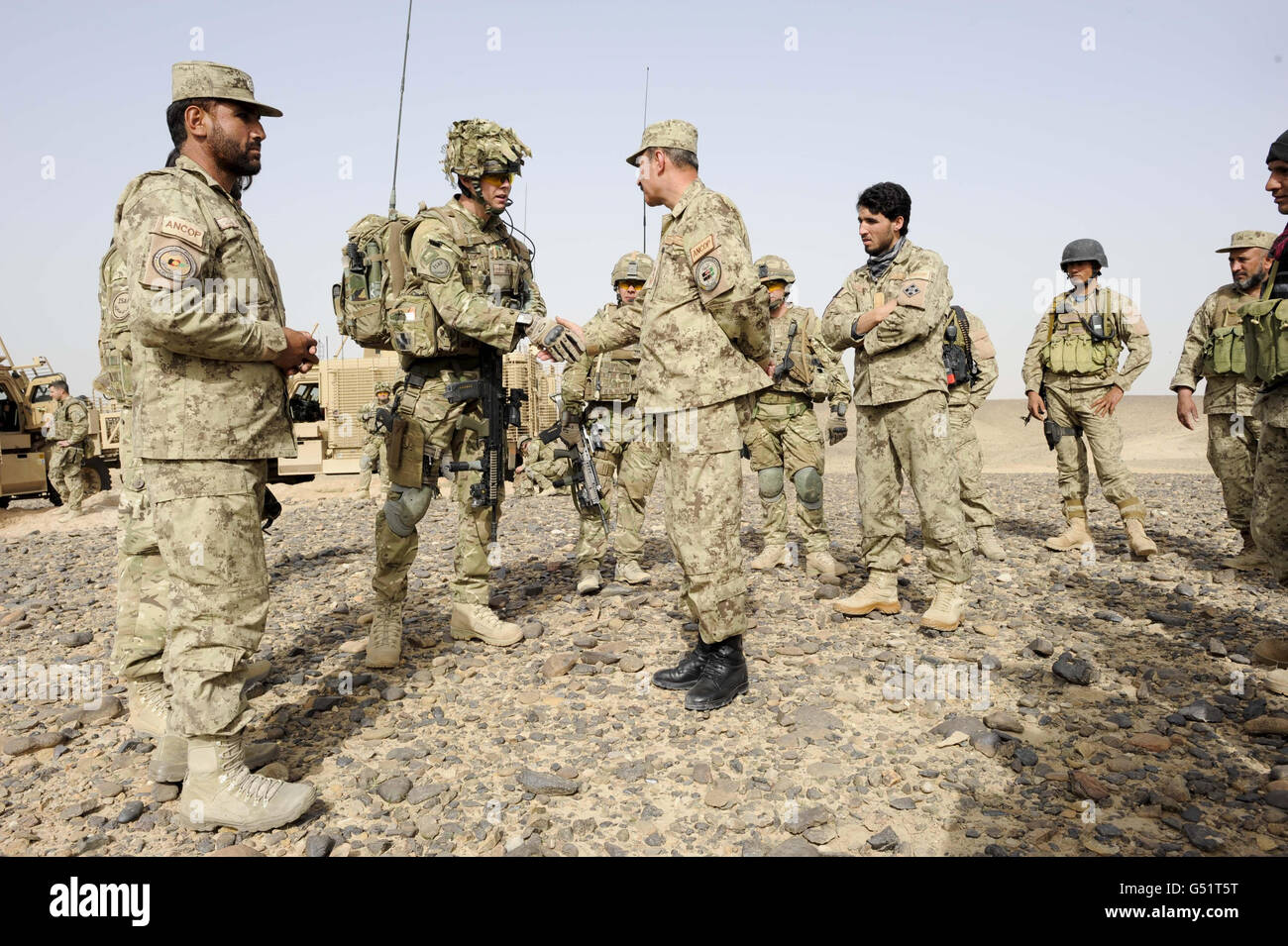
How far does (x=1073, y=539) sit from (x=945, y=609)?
11.3 ft

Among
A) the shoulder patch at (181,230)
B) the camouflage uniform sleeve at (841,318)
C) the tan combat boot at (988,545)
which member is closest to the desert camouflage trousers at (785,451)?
the tan combat boot at (988,545)

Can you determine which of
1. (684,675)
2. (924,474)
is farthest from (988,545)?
(684,675)

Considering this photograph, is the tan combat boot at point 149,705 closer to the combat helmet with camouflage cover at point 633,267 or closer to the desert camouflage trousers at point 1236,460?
the combat helmet with camouflage cover at point 633,267

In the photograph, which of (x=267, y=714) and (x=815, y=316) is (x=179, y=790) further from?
(x=815, y=316)

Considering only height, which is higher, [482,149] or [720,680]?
[482,149]

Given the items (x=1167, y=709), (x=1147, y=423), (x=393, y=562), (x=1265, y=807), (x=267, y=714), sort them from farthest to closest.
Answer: (x=1147, y=423) → (x=393, y=562) → (x=267, y=714) → (x=1167, y=709) → (x=1265, y=807)

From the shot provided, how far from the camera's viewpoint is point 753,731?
3727 mm

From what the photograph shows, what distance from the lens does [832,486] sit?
1619 cm

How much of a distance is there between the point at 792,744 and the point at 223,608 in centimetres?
248

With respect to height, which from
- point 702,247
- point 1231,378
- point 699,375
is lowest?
point 699,375

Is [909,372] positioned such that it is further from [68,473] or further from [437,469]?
[68,473]

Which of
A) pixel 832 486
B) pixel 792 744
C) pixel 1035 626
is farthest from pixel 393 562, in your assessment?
pixel 832 486

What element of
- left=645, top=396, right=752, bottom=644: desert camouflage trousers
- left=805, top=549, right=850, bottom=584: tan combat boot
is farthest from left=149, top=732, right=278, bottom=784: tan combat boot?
left=805, top=549, right=850, bottom=584: tan combat boot

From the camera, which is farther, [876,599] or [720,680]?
[876,599]
